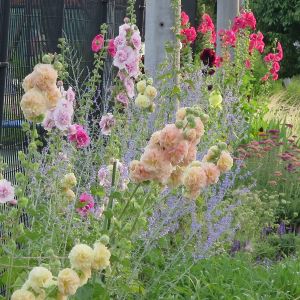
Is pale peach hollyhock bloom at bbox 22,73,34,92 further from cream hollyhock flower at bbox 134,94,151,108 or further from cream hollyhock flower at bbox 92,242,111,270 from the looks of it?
cream hollyhock flower at bbox 134,94,151,108

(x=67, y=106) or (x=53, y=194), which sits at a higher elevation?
(x=67, y=106)

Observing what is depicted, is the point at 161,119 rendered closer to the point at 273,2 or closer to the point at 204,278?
the point at 204,278

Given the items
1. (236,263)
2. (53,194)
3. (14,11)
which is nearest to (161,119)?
(14,11)

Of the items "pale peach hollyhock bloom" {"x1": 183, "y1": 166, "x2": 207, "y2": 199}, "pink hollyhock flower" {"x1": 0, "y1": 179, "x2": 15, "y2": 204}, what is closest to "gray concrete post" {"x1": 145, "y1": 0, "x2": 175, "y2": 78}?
"pink hollyhock flower" {"x1": 0, "y1": 179, "x2": 15, "y2": 204}

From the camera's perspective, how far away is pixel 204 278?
16.2ft

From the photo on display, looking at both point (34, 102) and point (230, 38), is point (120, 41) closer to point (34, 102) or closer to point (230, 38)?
point (34, 102)

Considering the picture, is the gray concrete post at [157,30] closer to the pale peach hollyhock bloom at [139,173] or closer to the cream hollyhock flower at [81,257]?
the pale peach hollyhock bloom at [139,173]

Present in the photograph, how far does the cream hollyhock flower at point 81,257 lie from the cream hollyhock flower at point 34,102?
1.93 feet

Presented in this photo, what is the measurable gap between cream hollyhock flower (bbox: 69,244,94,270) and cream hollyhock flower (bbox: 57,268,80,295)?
29mm

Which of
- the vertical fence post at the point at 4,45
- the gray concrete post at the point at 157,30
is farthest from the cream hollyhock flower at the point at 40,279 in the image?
the gray concrete post at the point at 157,30

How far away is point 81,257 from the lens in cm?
259

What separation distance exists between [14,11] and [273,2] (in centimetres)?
2213

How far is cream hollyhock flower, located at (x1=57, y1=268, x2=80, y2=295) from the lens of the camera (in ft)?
8.41

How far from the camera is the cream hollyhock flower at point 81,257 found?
2590mm
